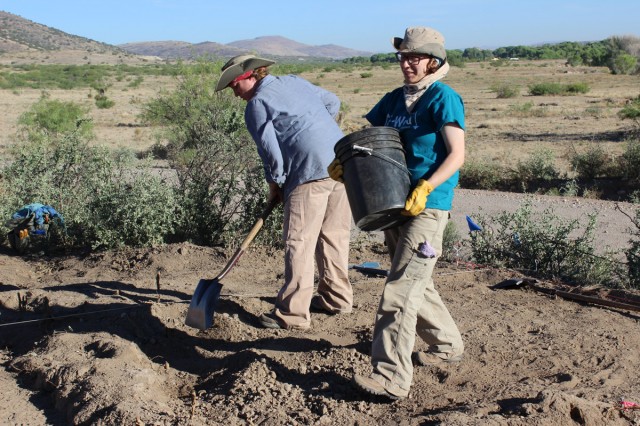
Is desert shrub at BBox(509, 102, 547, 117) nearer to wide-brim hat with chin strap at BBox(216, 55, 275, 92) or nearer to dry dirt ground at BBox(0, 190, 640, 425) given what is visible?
dry dirt ground at BBox(0, 190, 640, 425)

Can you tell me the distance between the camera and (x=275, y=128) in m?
5.08

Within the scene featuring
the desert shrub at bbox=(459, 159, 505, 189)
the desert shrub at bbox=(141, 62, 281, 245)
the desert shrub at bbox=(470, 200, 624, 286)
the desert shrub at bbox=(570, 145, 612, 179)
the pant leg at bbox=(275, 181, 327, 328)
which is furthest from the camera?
the desert shrub at bbox=(570, 145, 612, 179)

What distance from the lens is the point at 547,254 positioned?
6848 millimetres

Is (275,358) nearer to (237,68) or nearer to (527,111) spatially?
(237,68)

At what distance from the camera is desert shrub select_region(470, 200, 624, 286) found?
6656 mm

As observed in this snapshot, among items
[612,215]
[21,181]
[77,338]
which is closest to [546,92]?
[612,215]

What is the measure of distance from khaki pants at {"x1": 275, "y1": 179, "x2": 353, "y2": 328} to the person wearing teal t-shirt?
115cm

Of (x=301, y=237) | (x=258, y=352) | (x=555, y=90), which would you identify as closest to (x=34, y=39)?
(x=555, y=90)

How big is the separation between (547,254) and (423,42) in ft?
11.7

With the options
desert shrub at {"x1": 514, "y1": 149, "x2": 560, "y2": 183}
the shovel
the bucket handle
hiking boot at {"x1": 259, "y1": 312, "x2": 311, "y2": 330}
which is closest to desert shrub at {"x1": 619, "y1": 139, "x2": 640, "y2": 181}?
desert shrub at {"x1": 514, "y1": 149, "x2": 560, "y2": 183}

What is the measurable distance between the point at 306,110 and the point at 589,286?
268 centimetres

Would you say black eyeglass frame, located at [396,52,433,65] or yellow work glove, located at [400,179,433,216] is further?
black eyeglass frame, located at [396,52,433,65]

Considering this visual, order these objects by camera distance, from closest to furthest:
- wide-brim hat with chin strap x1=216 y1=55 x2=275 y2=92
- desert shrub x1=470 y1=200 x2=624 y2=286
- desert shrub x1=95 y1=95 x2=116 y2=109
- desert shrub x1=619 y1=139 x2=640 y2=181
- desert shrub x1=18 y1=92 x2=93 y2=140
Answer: wide-brim hat with chin strap x1=216 y1=55 x2=275 y2=92 < desert shrub x1=470 y1=200 x2=624 y2=286 < desert shrub x1=619 y1=139 x2=640 y2=181 < desert shrub x1=18 y1=92 x2=93 y2=140 < desert shrub x1=95 y1=95 x2=116 y2=109

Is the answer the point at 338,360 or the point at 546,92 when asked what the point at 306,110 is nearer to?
the point at 338,360
